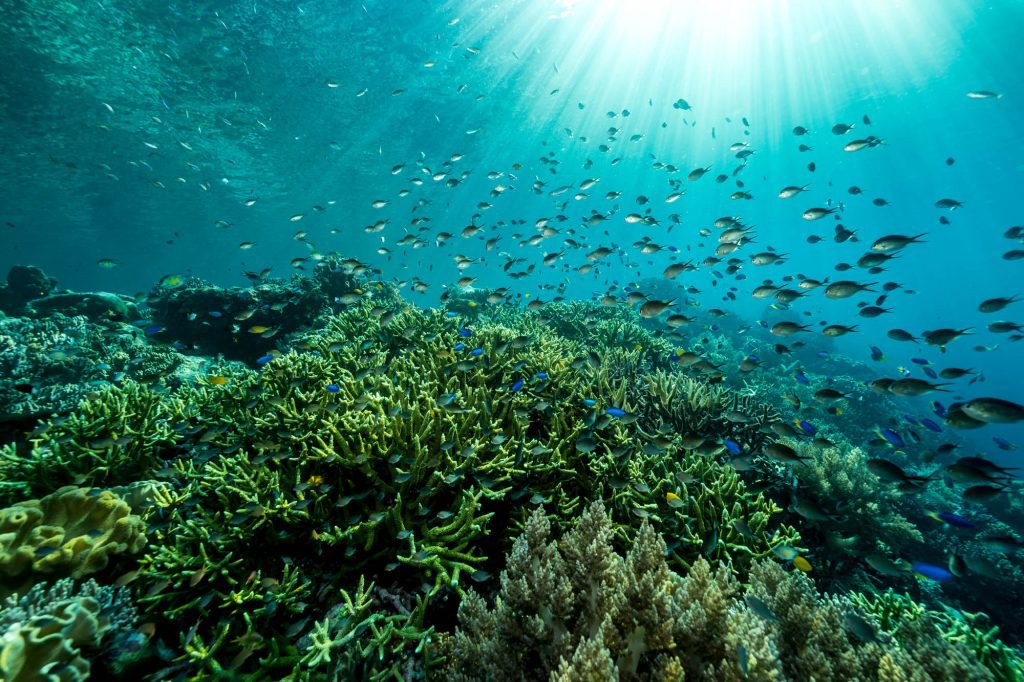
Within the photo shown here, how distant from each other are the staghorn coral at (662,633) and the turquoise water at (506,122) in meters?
4.67

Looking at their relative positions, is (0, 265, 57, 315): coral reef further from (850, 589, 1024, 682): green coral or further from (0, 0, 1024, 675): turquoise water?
(850, 589, 1024, 682): green coral

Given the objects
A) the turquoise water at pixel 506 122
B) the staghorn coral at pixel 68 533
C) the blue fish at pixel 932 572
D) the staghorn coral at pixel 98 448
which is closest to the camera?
the staghorn coral at pixel 68 533

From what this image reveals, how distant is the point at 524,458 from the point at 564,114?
4357cm

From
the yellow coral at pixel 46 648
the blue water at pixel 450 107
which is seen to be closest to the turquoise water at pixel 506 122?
the blue water at pixel 450 107

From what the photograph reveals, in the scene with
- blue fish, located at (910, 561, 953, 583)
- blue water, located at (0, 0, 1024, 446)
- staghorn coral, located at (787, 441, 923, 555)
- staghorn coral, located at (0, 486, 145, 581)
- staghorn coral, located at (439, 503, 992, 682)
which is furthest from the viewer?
blue water, located at (0, 0, 1024, 446)

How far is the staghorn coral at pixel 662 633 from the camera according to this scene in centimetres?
198

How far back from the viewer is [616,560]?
2625 millimetres

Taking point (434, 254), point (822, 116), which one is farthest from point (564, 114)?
point (434, 254)

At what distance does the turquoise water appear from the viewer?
17.9m

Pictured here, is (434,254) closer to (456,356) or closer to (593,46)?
(593,46)

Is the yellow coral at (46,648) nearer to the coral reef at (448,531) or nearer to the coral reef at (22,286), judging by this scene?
the coral reef at (448,531)

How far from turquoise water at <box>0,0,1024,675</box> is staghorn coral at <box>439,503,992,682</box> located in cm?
467

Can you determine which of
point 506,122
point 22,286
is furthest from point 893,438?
point 506,122

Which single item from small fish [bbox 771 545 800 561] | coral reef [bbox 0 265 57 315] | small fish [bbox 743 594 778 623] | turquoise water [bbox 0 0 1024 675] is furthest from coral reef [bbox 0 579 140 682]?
coral reef [bbox 0 265 57 315]
